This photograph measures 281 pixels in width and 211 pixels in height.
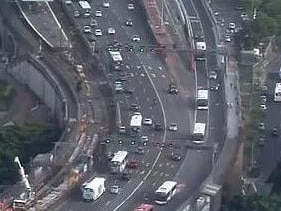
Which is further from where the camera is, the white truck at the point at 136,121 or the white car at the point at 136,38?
the white car at the point at 136,38

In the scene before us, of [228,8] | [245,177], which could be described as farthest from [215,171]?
[228,8]

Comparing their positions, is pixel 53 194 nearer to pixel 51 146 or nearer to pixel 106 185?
pixel 106 185

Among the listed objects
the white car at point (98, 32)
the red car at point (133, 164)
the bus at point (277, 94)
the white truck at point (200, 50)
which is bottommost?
the red car at point (133, 164)

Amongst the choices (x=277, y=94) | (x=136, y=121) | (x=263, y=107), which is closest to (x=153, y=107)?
(x=136, y=121)

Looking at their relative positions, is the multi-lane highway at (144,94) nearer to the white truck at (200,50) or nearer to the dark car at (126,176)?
the dark car at (126,176)

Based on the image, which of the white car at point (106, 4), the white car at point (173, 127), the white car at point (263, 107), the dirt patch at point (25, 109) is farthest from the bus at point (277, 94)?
the white car at point (106, 4)

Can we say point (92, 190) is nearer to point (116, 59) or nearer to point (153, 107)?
point (153, 107)
